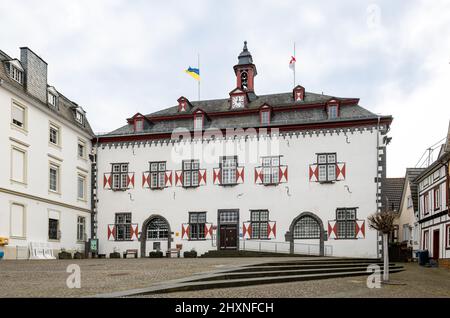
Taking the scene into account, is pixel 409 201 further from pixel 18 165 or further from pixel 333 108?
pixel 18 165

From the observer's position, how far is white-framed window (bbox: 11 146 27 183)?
80.4 ft

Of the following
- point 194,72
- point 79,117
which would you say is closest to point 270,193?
point 194,72

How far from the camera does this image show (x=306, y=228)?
94.1 ft

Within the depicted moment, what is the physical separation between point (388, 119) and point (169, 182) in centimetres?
1275

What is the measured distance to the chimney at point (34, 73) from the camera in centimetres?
2627

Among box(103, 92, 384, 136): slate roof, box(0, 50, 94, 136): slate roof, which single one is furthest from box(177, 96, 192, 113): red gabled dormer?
box(0, 50, 94, 136): slate roof

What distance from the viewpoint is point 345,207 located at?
28094mm

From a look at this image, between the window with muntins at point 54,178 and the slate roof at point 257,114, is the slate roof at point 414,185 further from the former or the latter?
the window with muntins at point 54,178

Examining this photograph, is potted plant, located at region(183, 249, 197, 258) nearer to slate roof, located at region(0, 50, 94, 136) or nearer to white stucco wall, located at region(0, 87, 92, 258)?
white stucco wall, located at region(0, 87, 92, 258)

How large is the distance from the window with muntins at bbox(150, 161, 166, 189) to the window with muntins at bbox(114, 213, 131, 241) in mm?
2431
